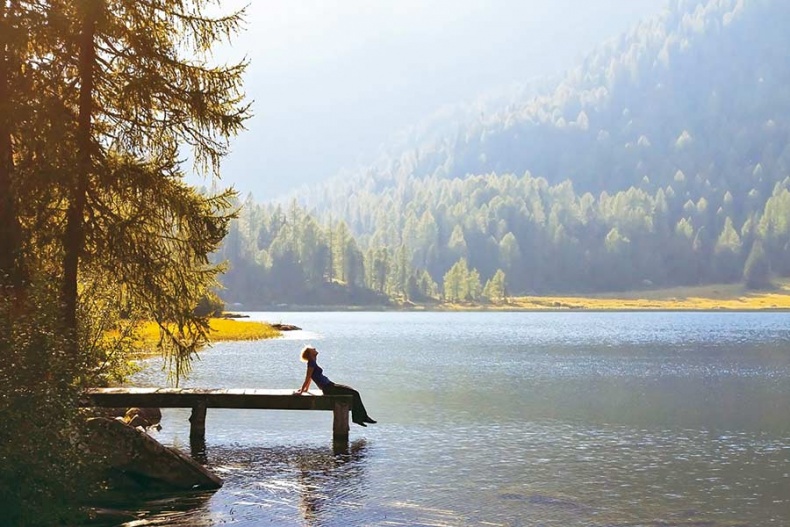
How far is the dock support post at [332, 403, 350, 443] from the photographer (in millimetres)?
31500

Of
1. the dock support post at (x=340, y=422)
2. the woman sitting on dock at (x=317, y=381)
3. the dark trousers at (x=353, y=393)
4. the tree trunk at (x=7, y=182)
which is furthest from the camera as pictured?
the dock support post at (x=340, y=422)

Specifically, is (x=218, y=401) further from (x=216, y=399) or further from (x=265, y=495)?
(x=265, y=495)

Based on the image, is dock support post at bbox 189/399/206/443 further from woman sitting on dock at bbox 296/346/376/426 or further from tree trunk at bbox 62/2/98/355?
tree trunk at bbox 62/2/98/355

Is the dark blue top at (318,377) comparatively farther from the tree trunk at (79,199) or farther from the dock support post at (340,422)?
the tree trunk at (79,199)

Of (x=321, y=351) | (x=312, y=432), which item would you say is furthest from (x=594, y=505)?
(x=321, y=351)

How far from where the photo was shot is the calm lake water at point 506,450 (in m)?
21.7

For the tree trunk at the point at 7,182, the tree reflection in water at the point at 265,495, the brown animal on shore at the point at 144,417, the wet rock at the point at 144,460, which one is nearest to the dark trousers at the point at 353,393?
the tree reflection in water at the point at 265,495

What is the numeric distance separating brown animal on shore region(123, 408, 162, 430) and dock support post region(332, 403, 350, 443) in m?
7.55

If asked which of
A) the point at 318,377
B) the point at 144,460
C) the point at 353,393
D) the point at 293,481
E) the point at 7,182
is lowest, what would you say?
the point at 293,481

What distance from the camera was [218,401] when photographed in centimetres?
3097

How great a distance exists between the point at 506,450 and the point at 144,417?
578 inches

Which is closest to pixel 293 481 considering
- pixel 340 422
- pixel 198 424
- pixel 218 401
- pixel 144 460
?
pixel 144 460

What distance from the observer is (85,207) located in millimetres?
23344

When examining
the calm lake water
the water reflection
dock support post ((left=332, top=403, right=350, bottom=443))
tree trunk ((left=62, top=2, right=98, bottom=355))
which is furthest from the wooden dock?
tree trunk ((left=62, top=2, right=98, bottom=355))
